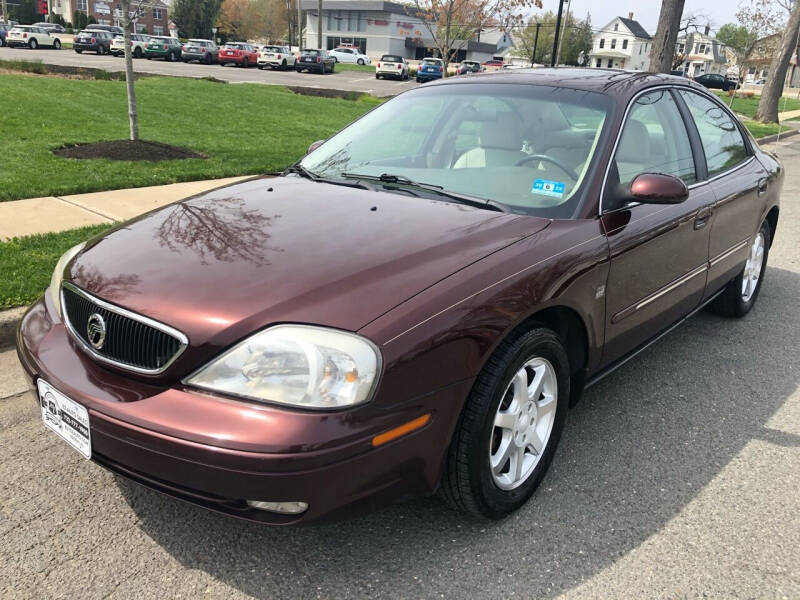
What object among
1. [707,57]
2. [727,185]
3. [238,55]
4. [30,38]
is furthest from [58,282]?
[707,57]

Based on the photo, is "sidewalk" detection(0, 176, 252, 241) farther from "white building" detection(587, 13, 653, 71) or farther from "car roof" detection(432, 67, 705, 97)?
"white building" detection(587, 13, 653, 71)

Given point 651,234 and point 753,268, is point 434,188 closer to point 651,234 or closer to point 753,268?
point 651,234

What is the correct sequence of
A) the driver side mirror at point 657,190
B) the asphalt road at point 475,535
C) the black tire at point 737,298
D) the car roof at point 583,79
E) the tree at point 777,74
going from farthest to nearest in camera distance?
1. the tree at point 777,74
2. the black tire at point 737,298
3. the car roof at point 583,79
4. the driver side mirror at point 657,190
5. the asphalt road at point 475,535

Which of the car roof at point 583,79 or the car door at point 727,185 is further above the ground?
the car roof at point 583,79

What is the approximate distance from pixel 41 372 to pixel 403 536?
1392 millimetres

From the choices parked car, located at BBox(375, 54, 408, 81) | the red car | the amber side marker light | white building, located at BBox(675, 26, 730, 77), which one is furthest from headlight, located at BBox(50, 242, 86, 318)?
white building, located at BBox(675, 26, 730, 77)

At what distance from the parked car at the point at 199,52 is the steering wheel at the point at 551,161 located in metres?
41.3

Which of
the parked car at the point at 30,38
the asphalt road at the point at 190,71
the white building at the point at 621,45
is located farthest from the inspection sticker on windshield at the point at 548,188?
the white building at the point at 621,45

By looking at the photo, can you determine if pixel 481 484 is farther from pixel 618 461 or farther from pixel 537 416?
pixel 618 461

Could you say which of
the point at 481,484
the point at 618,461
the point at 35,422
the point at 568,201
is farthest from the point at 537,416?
the point at 35,422

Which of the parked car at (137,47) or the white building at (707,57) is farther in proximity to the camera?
the white building at (707,57)

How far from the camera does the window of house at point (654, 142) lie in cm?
335

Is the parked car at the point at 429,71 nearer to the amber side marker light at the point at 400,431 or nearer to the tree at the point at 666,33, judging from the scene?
the tree at the point at 666,33

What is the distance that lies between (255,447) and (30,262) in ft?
11.8
